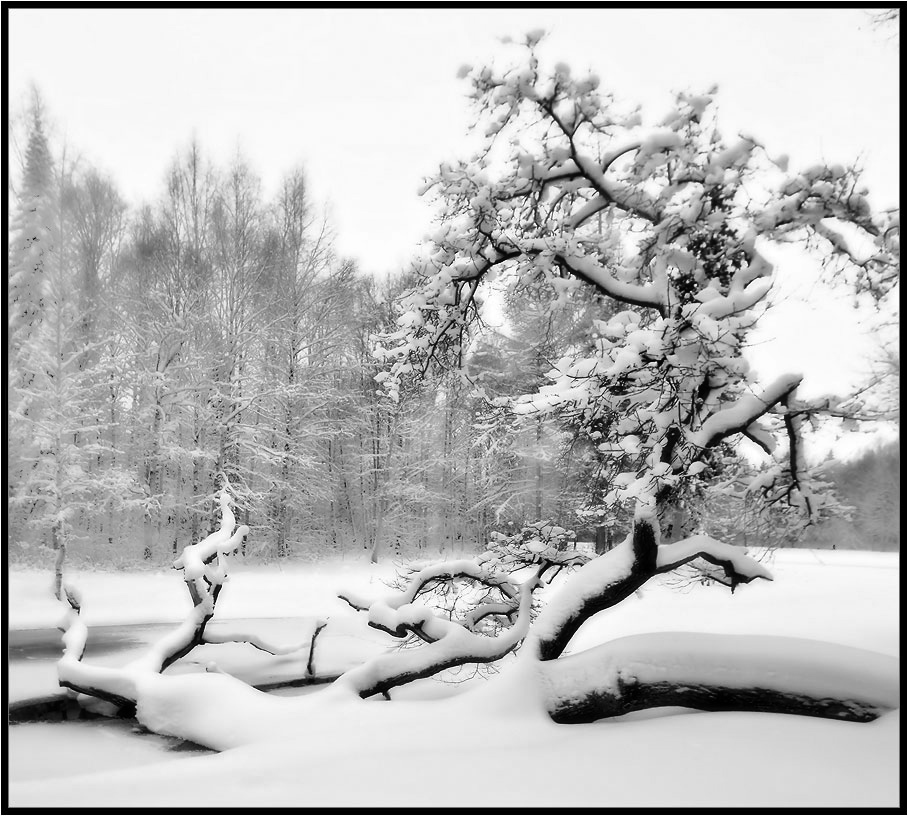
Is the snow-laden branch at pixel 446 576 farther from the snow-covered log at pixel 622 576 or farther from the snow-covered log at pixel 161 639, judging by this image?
the snow-covered log at pixel 161 639

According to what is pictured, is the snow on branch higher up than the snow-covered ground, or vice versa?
the snow on branch

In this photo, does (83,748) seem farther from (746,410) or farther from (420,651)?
(746,410)

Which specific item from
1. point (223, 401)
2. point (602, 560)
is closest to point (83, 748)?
point (602, 560)

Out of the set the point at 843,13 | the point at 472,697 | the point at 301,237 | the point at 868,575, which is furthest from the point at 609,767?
the point at 301,237

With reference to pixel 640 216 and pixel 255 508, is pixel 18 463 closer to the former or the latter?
pixel 255 508

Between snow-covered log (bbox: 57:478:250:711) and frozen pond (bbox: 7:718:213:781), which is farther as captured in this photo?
snow-covered log (bbox: 57:478:250:711)

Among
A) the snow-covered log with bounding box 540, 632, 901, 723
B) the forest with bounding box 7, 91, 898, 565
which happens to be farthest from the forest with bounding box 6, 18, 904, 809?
the forest with bounding box 7, 91, 898, 565

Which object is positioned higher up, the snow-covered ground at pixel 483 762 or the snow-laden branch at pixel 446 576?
the snow-laden branch at pixel 446 576

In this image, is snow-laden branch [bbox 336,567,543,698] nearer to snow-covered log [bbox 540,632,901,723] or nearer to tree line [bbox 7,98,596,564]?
snow-covered log [bbox 540,632,901,723]

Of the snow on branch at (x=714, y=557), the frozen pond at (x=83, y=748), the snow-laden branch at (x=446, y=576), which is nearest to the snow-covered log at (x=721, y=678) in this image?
the snow on branch at (x=714, y=557)

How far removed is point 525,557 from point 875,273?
433 centimetres

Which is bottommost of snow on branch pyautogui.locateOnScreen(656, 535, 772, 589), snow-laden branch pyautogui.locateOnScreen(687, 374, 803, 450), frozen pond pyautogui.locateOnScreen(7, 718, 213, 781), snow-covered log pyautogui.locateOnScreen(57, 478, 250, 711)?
frozen pond pyautogui.locateOnScreen(7, 718, 213, 781)

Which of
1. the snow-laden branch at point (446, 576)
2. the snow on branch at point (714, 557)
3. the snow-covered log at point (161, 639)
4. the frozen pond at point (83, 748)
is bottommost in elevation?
the frozen pond at point (83, 748)

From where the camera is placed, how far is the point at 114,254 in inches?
683
